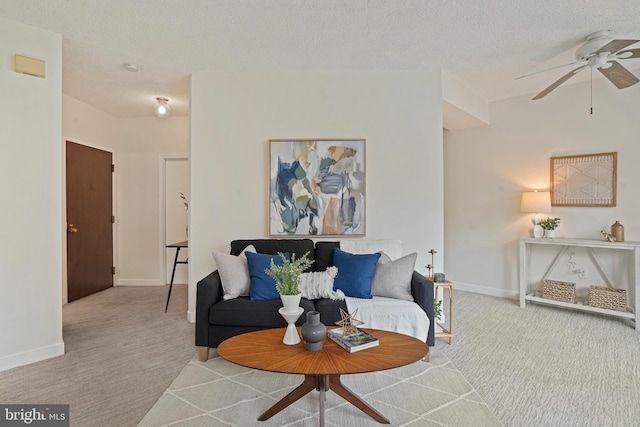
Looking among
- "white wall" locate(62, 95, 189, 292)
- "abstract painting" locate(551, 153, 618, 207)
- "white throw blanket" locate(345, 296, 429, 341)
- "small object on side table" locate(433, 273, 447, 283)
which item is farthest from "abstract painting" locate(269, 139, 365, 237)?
"abstract painting" locate(551, 153, 618, 207)

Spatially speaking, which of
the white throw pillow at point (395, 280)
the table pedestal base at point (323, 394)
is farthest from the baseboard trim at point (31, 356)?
the white throw pillow at point (395, 280)

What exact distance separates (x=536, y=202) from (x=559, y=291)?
3.57ft

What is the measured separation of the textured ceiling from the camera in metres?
2.57

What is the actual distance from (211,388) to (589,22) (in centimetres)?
391

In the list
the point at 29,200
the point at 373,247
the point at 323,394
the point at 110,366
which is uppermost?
the point at 29,200

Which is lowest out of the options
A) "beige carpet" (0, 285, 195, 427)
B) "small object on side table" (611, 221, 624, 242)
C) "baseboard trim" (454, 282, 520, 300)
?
"beige carpet" (0, 285, 195, 427)

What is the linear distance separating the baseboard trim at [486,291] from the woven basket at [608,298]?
2.99 ft

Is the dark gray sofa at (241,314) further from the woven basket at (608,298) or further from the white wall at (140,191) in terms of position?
the white wall at (140,191)

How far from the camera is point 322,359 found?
1783 mm

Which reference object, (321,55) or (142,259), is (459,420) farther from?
(142,259)

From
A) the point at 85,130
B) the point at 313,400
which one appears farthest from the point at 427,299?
the point at 85,130

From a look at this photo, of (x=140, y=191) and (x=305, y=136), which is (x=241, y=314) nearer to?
(x=305, y=136)

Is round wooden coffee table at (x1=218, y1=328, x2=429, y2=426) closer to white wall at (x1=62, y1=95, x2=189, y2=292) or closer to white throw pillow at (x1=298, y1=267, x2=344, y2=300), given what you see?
white throw pillow at (x1=298, y1=267, x2=344, y2=300)

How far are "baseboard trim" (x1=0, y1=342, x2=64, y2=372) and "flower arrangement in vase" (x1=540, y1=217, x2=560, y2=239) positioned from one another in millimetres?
5236
